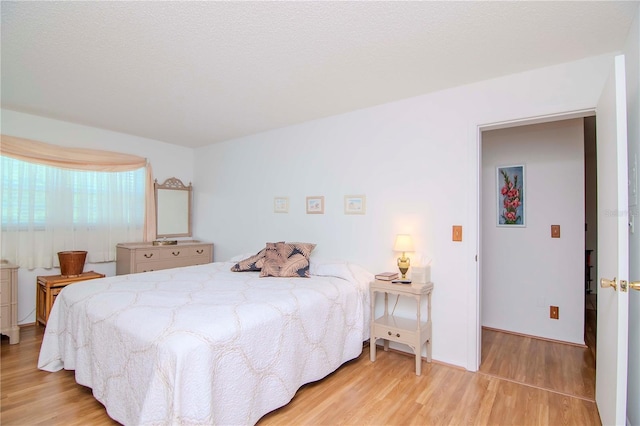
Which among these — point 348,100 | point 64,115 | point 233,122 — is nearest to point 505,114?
point 348,100

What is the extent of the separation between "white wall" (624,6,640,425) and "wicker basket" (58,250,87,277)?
4.59 meters

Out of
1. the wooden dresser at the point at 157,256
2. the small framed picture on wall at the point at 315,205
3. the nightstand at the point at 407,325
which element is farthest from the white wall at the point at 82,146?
the nightstand at the point at 407,325

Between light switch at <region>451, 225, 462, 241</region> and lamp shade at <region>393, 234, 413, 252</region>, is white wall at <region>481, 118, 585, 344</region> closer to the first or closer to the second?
light switch at <region>451, 225, 462, 241</region>

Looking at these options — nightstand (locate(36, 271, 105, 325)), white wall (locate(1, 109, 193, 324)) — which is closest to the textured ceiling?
white wall (locate(1, 109, 193, 324))

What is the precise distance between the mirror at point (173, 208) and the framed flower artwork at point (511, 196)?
424 cm

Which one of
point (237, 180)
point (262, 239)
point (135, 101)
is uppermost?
point (135, 101)

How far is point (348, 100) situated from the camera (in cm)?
307

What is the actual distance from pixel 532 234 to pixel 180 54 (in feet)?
11.9

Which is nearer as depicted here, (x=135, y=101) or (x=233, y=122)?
(x=135, y=101)

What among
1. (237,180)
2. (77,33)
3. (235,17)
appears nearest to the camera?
(235,17)

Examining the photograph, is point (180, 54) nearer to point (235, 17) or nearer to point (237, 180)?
point (235, 17)

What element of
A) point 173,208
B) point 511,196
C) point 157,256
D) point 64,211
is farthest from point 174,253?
point 511,196

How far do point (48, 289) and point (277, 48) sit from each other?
10.6 feet

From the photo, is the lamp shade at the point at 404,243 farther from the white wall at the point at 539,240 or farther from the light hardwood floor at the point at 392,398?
the white wall at the point at 539,240
